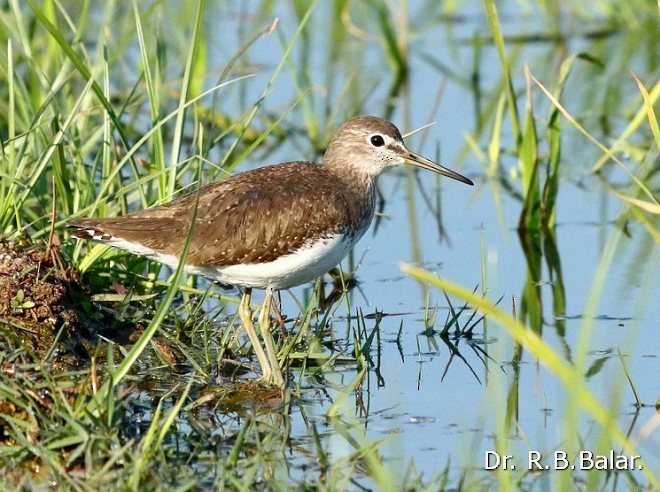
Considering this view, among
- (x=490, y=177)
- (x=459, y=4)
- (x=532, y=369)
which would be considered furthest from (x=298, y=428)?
(x=459, y=4)

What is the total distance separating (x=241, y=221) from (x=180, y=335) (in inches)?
33.6

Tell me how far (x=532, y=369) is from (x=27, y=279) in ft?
10.3

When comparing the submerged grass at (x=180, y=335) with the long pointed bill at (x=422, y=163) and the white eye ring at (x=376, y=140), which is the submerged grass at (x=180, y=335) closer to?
the white eye ring at (x=376, y=140)

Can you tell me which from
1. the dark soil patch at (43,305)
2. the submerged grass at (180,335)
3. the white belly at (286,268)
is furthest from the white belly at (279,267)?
the dark soil patch at (43,305)

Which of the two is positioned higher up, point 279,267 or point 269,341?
point 279,267

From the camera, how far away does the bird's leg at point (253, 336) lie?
764 centimetres

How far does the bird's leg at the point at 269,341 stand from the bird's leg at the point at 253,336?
0.04 m

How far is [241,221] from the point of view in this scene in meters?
7.82

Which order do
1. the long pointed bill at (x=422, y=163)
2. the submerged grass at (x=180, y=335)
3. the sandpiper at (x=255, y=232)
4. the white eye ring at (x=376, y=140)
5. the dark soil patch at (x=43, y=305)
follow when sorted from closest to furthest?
the submerged grass at (x=180, y=335) → the dark soil patch at (x=43, y=305) → the sandpiper at (x=255, y=232) → the white eye ring at (x=376, y=140) → the long pointed bill at (x=422, y=163)

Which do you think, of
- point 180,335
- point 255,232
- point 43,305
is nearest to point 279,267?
point 255,232

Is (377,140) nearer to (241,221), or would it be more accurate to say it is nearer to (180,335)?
(241,221)

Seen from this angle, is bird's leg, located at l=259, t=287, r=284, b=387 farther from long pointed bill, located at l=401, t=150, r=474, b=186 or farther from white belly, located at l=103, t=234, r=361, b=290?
long pointed bill, located at l=401, t=150, r=474, b=186

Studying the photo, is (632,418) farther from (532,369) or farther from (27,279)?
(27,279)

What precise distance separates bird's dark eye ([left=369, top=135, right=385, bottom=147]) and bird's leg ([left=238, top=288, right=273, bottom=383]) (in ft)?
4.84
